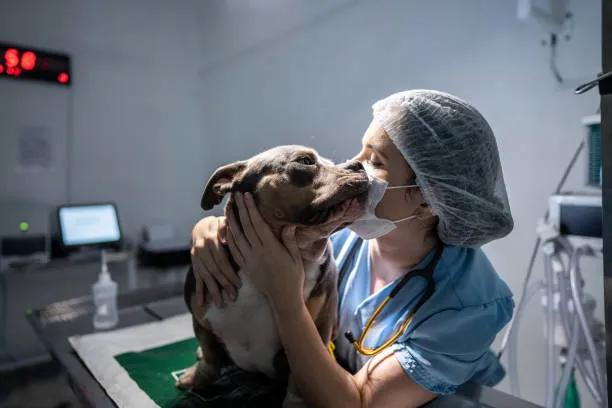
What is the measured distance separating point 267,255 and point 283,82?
140 centimetres

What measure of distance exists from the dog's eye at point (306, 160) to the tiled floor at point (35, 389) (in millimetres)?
1885

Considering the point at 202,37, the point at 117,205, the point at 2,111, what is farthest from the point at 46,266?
the point at 202,37

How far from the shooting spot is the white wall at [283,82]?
137 centimetres

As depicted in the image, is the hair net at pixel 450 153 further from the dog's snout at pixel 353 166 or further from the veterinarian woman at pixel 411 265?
the dog's snout at pixel 353 166

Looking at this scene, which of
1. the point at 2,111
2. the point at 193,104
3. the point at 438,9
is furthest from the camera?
the point at 193,104

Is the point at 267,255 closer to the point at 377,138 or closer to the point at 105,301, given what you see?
the point at 377,138

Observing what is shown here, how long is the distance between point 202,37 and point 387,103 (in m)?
2.36

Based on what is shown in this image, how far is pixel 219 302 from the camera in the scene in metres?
0.80

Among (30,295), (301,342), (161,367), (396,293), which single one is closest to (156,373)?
(161,367)

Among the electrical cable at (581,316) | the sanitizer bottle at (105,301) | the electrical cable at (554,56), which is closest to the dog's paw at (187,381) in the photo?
the sanitizer bottle at (105,301)

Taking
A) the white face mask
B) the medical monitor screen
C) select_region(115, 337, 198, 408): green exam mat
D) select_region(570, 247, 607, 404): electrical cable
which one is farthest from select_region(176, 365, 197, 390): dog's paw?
the medical monitor screen

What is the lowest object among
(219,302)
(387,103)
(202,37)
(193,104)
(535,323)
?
(535,323)

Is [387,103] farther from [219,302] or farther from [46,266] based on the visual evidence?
[46,266]

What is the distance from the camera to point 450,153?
0.83 m
